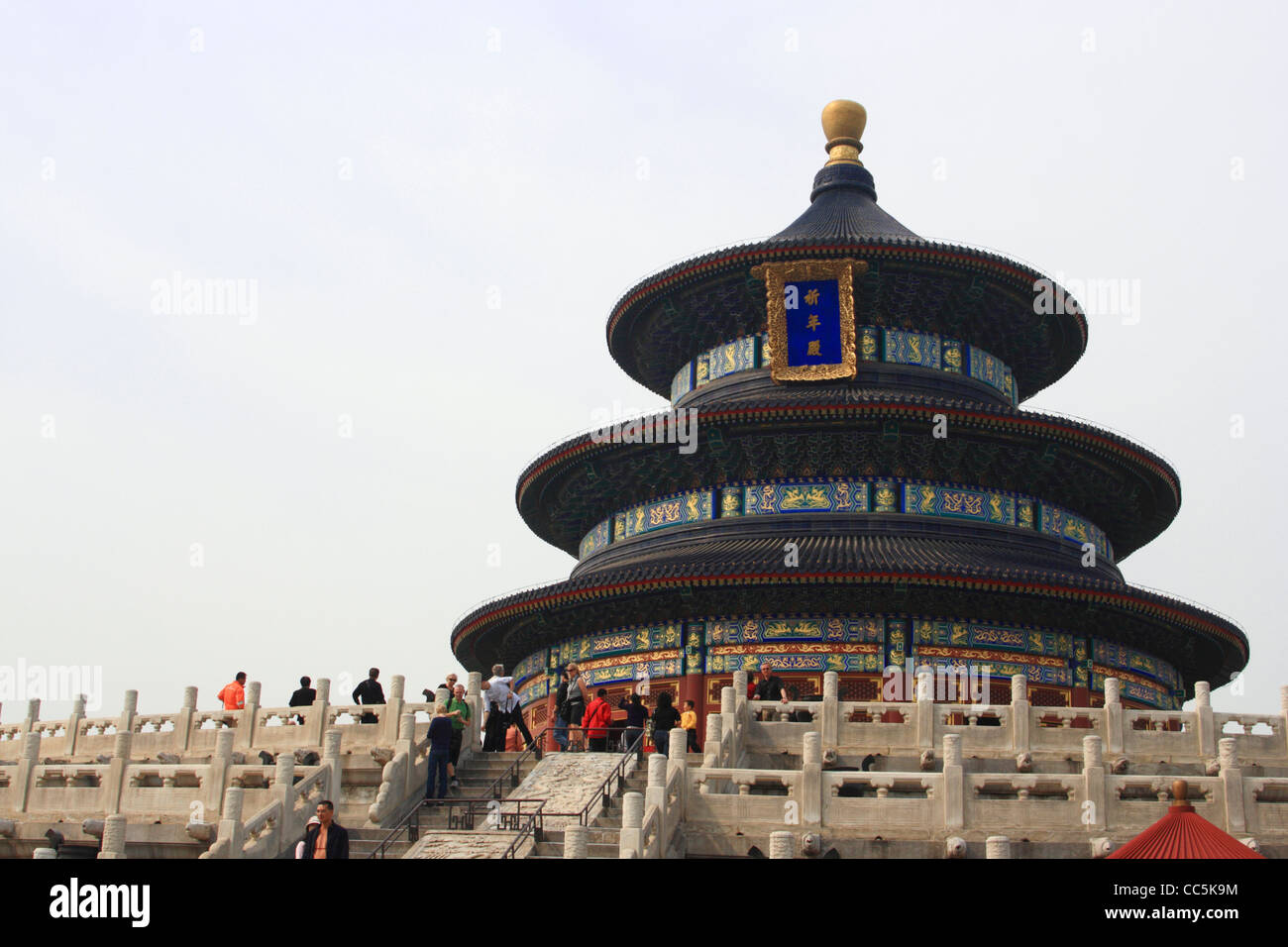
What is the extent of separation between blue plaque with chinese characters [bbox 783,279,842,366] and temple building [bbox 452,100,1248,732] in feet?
0.15

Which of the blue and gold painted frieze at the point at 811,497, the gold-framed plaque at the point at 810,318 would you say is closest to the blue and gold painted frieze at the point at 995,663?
the blue and gold painted frieze at the point at 811,497

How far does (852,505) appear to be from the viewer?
34531 millimetres

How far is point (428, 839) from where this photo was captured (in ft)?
62.3

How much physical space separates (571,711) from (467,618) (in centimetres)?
1166

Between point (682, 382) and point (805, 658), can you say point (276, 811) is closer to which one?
point (805, 658)

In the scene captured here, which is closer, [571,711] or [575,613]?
[571,711]

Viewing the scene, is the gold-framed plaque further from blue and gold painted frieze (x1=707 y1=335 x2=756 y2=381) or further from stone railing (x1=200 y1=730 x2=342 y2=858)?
stone railing (x1=200 y1=730 x2=342 y2=858)

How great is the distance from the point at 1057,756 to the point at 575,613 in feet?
48.1
